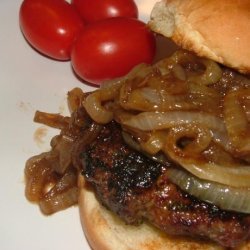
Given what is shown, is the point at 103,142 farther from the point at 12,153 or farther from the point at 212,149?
the point at 12,153

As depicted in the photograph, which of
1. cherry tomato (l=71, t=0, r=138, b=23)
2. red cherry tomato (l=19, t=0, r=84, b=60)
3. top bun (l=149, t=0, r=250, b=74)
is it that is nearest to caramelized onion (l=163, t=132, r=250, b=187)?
top bun (l=149, t=0, r=250, b=74)

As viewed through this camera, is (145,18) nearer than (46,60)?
No

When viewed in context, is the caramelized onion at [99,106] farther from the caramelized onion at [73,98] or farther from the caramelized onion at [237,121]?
the caramelized onion at [73,98]

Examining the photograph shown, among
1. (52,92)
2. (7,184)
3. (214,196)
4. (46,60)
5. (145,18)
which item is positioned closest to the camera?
(214,196)

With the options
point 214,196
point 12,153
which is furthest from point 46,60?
point 214,196

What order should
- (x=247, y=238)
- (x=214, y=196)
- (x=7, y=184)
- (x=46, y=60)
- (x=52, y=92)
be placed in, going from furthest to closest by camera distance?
1. (x=46, y=60)
2. (x=52, y=92)
3. (x=7, y=184)
4. (x=247, y=238)
5. (x=214, y=196)

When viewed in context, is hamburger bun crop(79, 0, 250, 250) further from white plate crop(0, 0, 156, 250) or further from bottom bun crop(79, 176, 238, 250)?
white plate crop(0, 0, 156, 250)

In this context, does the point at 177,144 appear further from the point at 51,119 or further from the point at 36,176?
the point at 51,119
